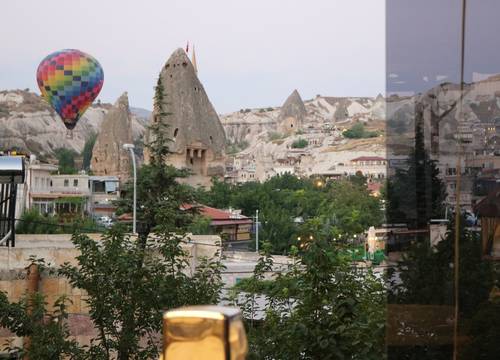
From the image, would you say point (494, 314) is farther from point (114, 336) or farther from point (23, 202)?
point (23, 202)

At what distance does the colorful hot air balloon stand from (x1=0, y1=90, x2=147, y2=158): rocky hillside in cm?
4293

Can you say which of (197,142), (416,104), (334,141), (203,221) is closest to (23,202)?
(203,221)

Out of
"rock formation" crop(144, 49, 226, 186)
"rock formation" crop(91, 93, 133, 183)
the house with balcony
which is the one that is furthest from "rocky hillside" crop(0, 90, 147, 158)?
the house with balcony

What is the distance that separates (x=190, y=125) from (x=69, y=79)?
1795cm

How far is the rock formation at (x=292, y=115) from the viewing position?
130 meters

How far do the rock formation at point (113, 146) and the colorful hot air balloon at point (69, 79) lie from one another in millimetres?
21035

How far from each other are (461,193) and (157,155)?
15.6 metres

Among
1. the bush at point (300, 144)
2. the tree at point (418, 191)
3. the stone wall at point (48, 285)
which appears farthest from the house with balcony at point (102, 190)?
the bush at point (300, 144)

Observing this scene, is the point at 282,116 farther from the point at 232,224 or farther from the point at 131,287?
the point at 131,287

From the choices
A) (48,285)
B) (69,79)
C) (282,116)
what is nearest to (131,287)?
(48,285)

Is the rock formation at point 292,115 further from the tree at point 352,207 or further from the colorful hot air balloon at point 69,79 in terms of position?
the colorful hot air balloon at point 69,79

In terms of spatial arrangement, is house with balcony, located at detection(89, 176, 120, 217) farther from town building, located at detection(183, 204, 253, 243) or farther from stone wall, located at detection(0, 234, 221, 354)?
stone wall, located at detection(0, 234, 221, 354)

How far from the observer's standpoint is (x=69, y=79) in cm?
3297

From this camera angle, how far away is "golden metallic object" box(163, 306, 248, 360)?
2.32 feet
